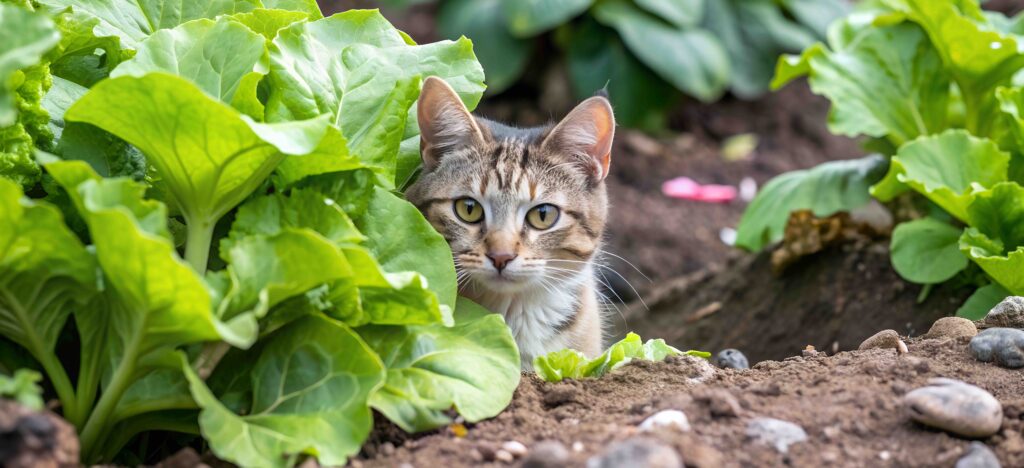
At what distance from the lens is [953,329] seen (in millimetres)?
3113

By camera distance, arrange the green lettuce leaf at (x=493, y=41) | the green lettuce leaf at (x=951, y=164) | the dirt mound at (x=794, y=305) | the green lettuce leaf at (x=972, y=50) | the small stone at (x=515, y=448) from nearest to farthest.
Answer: the small stone at (x=515, y=448), the green lettuce leaf at (x=951, y=164), the green lettuce leaf at (x=972, y=50), the dirt mound at (x=794, y=305), the green lettuce leaf at (x=493, y=41)

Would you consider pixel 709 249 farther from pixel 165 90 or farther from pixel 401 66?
pixel 165 90

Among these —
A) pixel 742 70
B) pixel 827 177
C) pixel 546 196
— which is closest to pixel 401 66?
pixel 546 196

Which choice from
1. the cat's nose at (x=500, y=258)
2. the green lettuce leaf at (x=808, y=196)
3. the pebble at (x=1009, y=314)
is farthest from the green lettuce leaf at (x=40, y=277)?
the green lettuce leaf at (x=808, y=196)

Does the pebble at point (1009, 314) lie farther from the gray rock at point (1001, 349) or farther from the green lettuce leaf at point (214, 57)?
the green lettuce leaf at point (214, 57)

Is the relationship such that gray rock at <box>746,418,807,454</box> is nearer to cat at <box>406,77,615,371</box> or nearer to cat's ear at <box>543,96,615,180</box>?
cat at <box>406,77,615,371</box>

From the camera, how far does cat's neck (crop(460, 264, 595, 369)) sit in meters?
3.53

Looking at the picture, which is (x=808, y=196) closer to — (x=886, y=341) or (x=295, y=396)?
(x=886, y=341)

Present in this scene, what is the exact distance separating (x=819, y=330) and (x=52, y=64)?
10.5 feet

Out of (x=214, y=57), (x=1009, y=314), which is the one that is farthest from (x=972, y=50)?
(x=214, y=57)

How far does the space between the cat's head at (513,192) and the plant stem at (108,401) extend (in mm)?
1264

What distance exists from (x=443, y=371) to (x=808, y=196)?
8.46 ft

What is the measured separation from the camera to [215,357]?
2338 mm

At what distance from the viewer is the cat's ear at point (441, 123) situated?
3.10 meters
